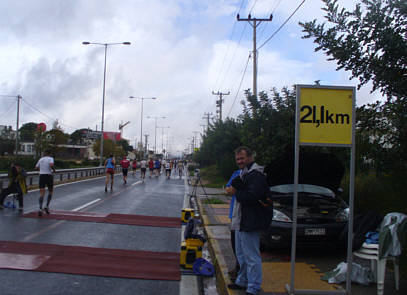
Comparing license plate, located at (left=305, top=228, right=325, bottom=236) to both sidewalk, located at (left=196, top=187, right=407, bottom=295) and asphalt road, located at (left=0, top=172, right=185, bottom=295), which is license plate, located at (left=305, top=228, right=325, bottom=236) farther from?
asphalt road, located at (left=0, top=172, right=185, bottom=295)

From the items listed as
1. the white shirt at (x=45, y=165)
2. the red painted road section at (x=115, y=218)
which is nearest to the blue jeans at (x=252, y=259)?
the red painted road section at (x=115, y=218)

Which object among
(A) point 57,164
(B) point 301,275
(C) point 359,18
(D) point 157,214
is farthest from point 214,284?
(A) point 57,164

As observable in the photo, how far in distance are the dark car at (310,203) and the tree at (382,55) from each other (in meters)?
2.08

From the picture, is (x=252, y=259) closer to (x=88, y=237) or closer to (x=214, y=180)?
(x=88, y=237)

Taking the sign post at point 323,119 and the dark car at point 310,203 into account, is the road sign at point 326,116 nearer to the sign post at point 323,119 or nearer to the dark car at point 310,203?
the sign post at point 323,119

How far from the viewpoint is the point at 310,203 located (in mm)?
7426

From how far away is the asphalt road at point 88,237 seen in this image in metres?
5.27

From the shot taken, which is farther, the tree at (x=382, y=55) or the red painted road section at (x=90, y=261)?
the red painted road section at (x=90, y=261)

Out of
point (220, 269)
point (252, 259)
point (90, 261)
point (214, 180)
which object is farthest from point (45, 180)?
point (214, 180)

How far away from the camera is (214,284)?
6.04 m

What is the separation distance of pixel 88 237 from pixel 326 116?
18.5 ft

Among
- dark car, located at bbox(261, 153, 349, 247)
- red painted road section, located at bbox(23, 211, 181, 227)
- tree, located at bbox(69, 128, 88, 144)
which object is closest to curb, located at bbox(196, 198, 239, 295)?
dark car, located at bbox(261, 153, 349, 247)

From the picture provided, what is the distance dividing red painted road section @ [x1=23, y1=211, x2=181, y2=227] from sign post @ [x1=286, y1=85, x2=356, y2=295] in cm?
624

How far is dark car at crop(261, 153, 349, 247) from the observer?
22.3ft
